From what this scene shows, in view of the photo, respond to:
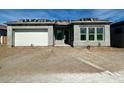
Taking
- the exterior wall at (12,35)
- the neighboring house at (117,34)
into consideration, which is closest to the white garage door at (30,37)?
the exterior wall at (12,35)

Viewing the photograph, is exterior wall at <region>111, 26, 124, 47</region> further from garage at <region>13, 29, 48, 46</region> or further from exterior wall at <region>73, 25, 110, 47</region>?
garage at <region>13, 29, 48, 46</region>

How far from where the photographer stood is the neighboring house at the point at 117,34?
23031 millimetres

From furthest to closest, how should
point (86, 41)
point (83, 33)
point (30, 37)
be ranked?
point (30, 37) → point (83, 33) → point (86, 41)

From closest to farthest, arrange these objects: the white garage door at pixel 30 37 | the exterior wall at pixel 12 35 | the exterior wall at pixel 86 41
A: the exterior wall at pixel 86 41
the exterior wall at pixel 12 35
the white garage door at pixel 30 37

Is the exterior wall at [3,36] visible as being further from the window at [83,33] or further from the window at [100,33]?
the window at [100,33]

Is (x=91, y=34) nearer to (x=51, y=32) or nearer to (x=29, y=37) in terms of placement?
(x=51, y=32)

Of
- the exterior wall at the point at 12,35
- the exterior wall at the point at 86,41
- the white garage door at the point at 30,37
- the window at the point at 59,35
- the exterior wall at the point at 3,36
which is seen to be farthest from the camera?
the window at the point at 59,35

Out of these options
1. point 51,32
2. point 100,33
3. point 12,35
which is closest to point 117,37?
point 100,33

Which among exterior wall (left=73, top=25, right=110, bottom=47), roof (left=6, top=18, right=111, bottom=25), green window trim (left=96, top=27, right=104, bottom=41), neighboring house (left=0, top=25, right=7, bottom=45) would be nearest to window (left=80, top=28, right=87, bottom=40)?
exterior wall (left=73, top=25, right=110, bottom=47)

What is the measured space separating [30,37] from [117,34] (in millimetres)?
10106

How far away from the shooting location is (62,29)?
25094 mm

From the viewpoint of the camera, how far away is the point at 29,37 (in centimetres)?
2278
